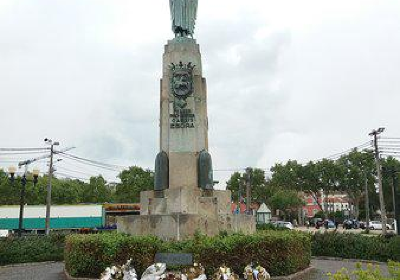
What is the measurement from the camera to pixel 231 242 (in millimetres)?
10664

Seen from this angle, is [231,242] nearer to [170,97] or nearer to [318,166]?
[170,97]

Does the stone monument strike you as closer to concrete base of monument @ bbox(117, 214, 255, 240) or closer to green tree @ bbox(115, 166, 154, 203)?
concrete base of monument @ bbox(117, 214, 255, 240)

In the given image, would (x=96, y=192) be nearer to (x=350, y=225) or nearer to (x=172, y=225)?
(x=350, y=225)

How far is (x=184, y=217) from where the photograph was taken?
12.3 meters

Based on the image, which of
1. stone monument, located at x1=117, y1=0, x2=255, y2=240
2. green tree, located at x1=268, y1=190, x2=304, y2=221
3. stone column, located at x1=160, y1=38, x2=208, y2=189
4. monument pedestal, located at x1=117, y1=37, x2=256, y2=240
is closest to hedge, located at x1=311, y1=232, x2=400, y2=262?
monument pedestal, located at x1=117, y1=37, x2=256, y2=240

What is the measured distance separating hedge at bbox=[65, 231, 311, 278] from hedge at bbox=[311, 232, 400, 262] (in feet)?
24.1

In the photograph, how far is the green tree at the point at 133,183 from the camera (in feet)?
209

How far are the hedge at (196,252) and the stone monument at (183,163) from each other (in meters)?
1.33

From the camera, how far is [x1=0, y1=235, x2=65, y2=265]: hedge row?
17.1m

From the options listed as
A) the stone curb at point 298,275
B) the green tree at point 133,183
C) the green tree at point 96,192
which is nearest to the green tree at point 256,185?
the green tree at point 133,183

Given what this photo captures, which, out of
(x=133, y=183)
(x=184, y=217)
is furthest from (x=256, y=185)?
(x=184, y=217)

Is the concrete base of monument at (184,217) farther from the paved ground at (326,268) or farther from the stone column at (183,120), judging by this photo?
the paved ground at (326,268)

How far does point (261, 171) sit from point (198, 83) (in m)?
67.0

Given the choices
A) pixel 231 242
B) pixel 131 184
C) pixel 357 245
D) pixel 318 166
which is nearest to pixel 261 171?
pixel 318 166
